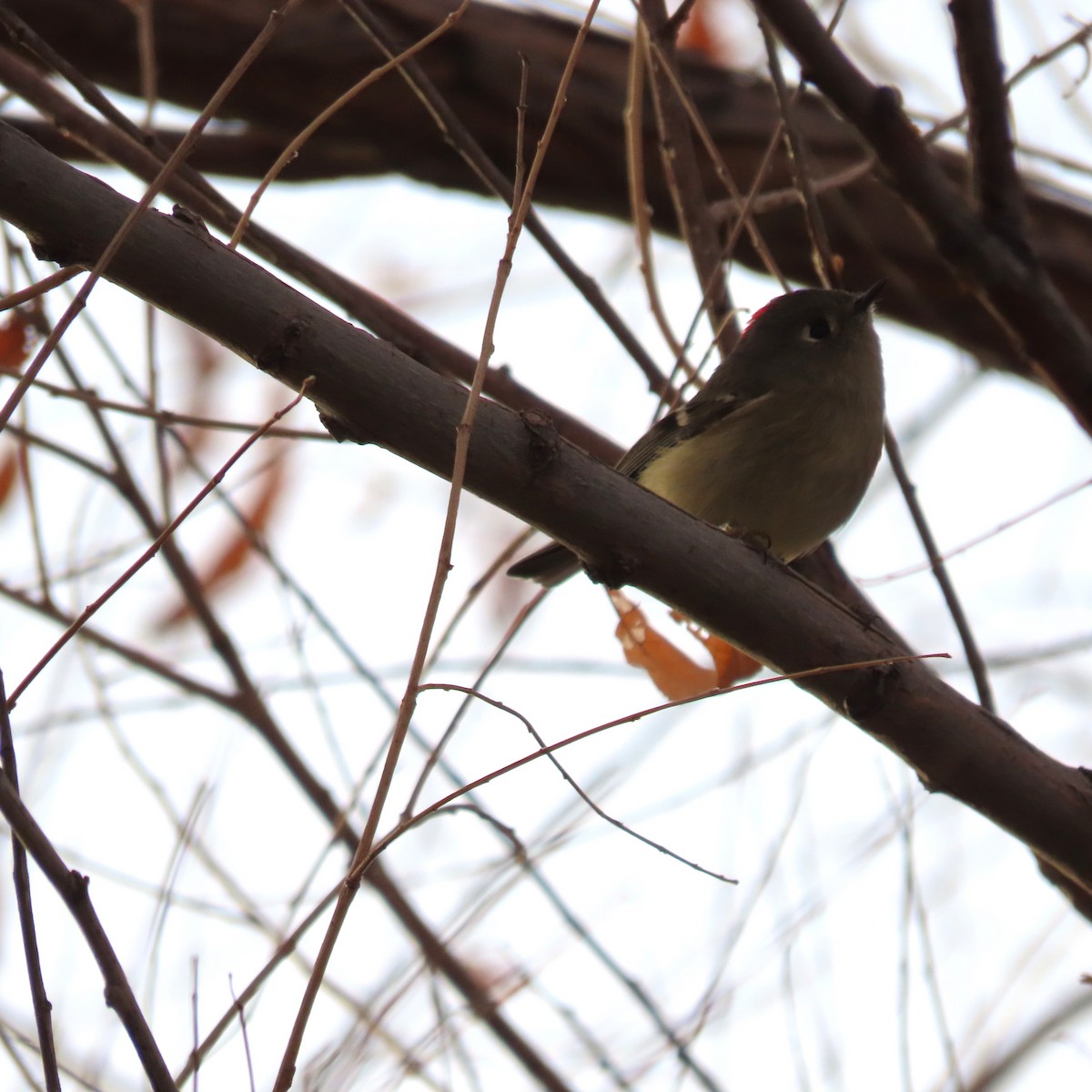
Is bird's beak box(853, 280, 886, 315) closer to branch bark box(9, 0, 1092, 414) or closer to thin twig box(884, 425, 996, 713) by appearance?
branch bark box(9, 0, 1092, 414)

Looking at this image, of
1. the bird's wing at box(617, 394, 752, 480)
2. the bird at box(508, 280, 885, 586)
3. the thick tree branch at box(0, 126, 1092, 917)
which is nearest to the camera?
the thick tree branch at box(0, 126, 1092, 917)

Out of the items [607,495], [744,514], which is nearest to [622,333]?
[744,514]

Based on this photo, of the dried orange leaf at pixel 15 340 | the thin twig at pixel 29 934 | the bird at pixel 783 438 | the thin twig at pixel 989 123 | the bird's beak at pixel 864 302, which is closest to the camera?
the thin twig at pixel 29 934

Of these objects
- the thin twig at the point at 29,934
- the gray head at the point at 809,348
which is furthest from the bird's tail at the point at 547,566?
the thin twig at the point at 29,934

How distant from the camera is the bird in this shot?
3.19 metres

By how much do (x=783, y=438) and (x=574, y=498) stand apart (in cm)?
154

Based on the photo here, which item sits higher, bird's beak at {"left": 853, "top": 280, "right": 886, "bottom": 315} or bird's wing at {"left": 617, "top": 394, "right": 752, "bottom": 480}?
bird's beak at {"left": 853, "top": 280, "right": 886, "bottom": 315}

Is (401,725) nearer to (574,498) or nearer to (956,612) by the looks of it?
(574,498)

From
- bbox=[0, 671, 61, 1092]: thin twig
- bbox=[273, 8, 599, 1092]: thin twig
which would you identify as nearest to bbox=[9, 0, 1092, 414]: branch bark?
bbox=[273, 8, 599, 1092]: thin twig

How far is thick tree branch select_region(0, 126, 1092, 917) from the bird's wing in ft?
4.50

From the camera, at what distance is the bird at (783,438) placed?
319cm

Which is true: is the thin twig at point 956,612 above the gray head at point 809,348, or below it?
below

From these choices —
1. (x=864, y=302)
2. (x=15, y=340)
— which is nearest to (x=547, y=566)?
(x=864, y=302)

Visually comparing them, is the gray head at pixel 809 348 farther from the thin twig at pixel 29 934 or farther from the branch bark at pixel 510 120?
the thin twig at pixel 29 934
